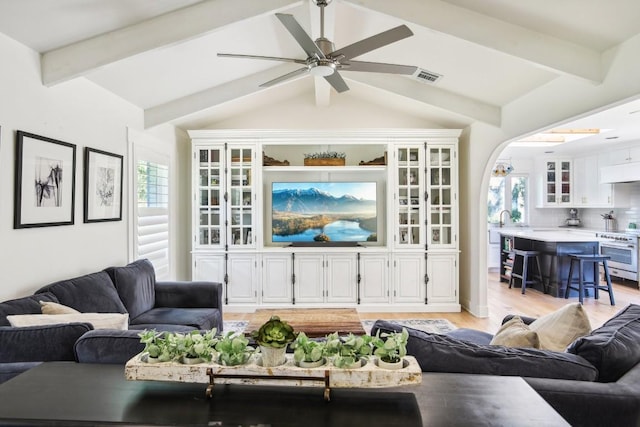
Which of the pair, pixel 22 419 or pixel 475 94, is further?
pixel 475 94

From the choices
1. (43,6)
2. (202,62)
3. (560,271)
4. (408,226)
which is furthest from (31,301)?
(560,271)

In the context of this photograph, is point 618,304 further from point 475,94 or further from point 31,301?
point 31,301

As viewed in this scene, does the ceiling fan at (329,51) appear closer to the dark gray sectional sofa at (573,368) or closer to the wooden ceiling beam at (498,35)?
the wooden ceiling beam at (498,35)

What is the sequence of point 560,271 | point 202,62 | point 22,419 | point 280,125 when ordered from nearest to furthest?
point 22,419
point 202,62
point 280,125
point 560,271

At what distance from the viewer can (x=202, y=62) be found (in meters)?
3.62

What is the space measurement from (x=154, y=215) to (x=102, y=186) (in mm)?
982

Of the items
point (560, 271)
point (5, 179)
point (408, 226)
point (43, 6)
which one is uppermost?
point (43, 6)

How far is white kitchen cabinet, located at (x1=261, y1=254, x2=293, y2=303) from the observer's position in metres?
5.00

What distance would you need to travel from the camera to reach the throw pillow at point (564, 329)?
6.54ft

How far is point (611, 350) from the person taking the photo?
1.57 metres

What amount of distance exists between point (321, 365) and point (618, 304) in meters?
5.93

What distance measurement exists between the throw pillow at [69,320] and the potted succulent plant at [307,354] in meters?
1.37

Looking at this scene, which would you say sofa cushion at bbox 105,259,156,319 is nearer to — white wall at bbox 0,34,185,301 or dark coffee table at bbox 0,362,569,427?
white wall at bbox 0,34,185,301

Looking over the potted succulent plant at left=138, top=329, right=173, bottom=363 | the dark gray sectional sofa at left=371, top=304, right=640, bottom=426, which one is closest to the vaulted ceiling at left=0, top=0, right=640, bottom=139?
the dark gray sectional sofa at left=371, top=304, right=640, bottom=426
